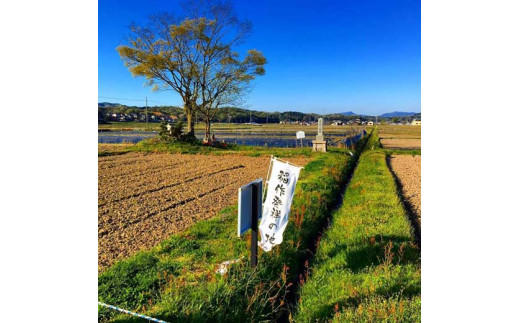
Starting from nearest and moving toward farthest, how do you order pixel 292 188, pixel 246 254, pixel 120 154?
pixel 292 188
pixel 246 254
pixel 120 154

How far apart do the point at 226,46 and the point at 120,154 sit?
7274mm

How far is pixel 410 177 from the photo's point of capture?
921 centimetres

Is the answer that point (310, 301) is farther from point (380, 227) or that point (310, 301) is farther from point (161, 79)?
point (161, 79)

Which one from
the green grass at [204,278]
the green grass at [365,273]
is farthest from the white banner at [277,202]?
the green grass at [365,273]

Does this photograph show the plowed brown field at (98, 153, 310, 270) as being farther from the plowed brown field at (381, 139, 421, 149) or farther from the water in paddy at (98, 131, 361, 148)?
the plowed brown field at (381, 139, 421, 149)

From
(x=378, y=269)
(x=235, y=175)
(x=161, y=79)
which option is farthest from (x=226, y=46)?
(x=378, y=269)

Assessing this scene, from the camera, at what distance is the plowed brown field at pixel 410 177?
21.7 ft

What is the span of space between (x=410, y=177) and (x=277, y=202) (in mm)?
7385

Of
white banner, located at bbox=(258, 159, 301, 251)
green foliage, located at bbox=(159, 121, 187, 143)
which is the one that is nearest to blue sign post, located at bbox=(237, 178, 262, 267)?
white banner, located at bbox=(258, 159, 301, 251)

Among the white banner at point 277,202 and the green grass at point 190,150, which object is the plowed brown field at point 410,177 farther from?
the white banner at point 277,202

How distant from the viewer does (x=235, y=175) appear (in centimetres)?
891

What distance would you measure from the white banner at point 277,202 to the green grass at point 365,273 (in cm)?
61

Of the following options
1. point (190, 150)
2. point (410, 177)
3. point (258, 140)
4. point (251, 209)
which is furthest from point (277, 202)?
point (258, 140)

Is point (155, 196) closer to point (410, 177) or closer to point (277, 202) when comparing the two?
point (277, 202)
